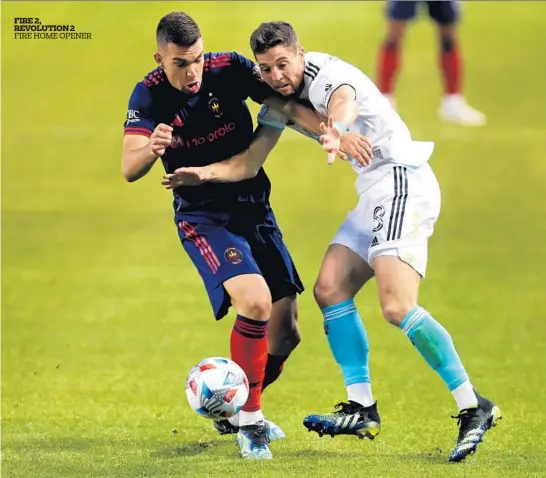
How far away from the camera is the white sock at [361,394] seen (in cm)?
825

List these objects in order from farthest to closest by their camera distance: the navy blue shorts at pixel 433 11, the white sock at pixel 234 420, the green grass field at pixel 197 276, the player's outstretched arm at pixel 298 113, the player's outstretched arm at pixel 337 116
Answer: the navy blue shorts at pixel 433 11 → the white sock at pixel 234 420 → the green grass field at pixel 197 276 → the player's outstretched arm at pixel 298 113 → the player's outstretched arm at pixel 337 116

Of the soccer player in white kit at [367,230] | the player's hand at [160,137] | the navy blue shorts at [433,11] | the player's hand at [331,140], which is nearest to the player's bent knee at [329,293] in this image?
the soccer player in white kit at [367,230]

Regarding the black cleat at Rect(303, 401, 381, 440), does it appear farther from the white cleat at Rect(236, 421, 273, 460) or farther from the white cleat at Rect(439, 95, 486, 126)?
the white cleat at Rect(439, 95, 486, 126)

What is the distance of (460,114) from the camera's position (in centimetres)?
2261

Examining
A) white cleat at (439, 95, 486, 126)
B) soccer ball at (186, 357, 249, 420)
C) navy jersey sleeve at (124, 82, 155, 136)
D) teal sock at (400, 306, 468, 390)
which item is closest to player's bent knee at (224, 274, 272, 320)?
soccer ball at (186, 357, 249, 420)

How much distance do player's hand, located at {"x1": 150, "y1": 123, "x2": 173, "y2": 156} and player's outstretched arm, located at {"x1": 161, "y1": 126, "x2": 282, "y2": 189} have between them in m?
0.45

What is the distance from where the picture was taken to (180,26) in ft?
26.1

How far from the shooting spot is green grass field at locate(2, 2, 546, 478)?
8547mm

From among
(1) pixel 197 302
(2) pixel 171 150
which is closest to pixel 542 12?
(1) pixel 197 302

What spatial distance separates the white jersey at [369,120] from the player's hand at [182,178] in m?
0.88

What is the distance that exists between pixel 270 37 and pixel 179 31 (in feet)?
1.80

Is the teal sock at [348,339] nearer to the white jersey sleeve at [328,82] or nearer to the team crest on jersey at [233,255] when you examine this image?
the team crest on jersey at [233,255]

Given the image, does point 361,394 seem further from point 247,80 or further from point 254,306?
point 247,80

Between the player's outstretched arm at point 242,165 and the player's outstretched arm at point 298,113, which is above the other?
the player's outstretched arm at point 298,113
